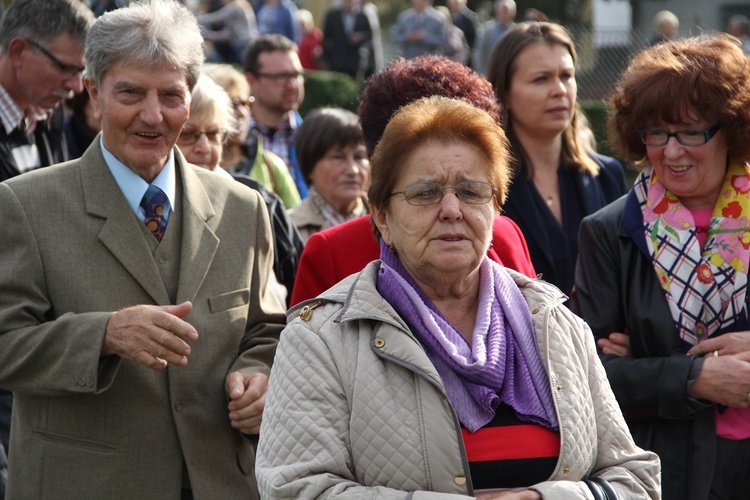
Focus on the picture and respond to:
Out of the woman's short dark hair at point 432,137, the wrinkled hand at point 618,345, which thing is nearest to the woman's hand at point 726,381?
the wrinkled hand at point 618,345

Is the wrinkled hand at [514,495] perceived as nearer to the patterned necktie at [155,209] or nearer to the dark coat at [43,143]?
the patterned necktie at [155,209]

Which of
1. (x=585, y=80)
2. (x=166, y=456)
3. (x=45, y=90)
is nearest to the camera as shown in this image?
(x=166, y=456)

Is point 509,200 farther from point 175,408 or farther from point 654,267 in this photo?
point 175,408

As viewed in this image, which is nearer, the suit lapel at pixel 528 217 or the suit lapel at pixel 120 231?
the suit lapel at pixel 120 231

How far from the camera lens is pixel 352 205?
6871 millimetres

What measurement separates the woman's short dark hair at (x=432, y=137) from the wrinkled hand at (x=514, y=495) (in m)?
0.89

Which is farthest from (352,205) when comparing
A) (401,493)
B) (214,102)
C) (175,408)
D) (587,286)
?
(401,493)

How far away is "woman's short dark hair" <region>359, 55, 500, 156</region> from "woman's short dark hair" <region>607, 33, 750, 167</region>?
0.71m

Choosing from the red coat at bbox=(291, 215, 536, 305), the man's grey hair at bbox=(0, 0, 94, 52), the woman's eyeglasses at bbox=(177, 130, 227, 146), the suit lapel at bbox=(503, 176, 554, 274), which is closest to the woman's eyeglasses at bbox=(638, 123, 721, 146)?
the red coat at bbox=(291, 215, 536, 305)

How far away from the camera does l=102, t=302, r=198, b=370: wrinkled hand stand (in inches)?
132

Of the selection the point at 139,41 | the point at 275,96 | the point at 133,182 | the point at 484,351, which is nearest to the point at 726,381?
the point at 484,351

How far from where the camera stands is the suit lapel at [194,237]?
377 cm

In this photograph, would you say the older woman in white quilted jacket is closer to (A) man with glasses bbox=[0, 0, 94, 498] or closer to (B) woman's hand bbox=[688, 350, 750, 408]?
(B) woman's hand bbox=[688, 350, 750, 408]

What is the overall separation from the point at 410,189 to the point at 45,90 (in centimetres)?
260
